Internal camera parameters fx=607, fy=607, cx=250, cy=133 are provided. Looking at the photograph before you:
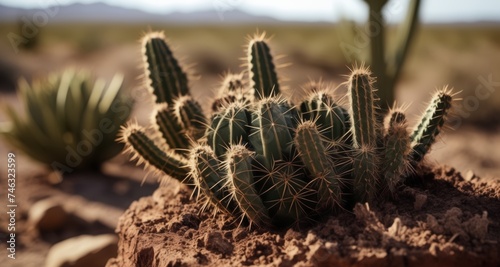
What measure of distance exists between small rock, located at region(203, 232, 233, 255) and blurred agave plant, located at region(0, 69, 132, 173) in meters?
4.69

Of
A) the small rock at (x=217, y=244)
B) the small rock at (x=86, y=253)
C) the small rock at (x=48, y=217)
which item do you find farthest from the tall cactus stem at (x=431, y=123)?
the small rock at (x=48, y=217)

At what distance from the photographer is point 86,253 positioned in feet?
15.1

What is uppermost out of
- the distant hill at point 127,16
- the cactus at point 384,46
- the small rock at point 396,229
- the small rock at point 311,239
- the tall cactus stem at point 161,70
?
the distant hill at point 127,16

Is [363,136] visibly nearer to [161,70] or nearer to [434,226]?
[434,226]

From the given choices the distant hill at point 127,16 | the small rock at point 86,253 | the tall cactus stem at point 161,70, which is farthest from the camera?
the distant hill at point 127,16

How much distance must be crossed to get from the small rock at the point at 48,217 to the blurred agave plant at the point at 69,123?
1355mm

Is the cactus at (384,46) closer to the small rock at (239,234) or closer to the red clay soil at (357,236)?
the red clay soil at (357,236)

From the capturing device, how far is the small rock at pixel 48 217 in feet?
19.1

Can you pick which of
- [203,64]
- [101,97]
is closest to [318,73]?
[203,64]

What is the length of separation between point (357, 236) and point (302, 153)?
0.44m
